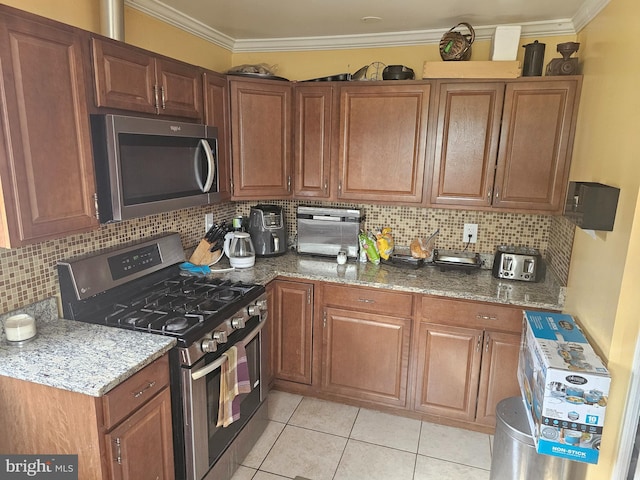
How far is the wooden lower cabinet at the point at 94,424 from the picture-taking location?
1399 mm

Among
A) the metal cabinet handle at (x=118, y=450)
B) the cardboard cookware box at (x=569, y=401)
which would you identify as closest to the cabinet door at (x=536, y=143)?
the cardboard cookware box at (x=569, y=401)

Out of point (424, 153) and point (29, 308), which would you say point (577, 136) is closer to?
point (424, 153)

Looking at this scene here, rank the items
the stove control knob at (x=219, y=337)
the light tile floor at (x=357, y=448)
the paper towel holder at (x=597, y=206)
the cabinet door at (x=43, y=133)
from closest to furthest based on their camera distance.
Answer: the cabinet door at (x=43, y=133) < the paper towel holder at (x=597, y=206) < the stove control knob at (x=219, y=337) < the light tile floor at (x=357, y=448)

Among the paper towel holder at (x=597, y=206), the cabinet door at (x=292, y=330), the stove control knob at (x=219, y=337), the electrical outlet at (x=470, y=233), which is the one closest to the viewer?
the paper towel holder at (x=597, y=206)

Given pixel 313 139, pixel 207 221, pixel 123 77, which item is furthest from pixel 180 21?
pixel 207 221

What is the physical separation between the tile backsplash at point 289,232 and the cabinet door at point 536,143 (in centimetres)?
23

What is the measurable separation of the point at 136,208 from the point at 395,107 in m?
1.62

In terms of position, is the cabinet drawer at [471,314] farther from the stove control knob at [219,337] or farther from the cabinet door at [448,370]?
the stove control knob at [219,337]

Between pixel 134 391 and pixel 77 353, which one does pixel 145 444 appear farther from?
pixel 77 353

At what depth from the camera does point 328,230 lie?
2.94m

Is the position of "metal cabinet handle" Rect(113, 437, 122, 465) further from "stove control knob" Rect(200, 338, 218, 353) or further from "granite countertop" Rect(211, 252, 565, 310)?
"granite countertop" Rect(211, 252, 565, 310)

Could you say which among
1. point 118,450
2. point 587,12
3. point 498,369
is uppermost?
point 587,12

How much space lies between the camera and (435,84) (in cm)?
248

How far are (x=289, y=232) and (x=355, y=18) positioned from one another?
4.98 feet
